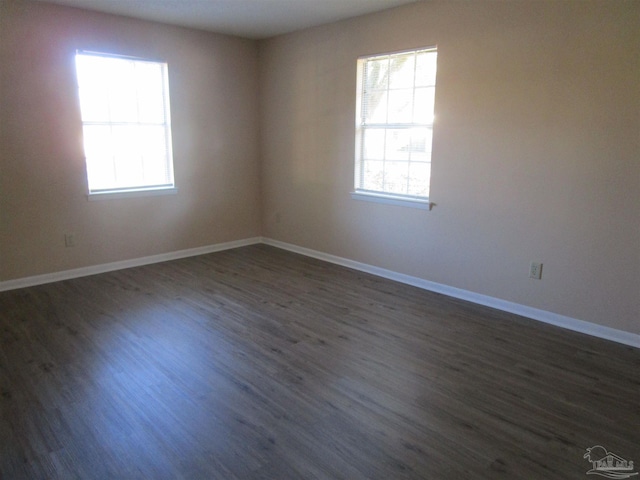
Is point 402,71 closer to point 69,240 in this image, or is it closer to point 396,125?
point 396,125

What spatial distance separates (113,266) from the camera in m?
4.73

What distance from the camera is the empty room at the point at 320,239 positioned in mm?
2195

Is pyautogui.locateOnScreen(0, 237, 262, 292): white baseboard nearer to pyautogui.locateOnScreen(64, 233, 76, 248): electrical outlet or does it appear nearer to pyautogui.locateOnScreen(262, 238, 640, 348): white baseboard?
pyautogui.locateOnScreen(64, 233, 76, 248): electrical outlet

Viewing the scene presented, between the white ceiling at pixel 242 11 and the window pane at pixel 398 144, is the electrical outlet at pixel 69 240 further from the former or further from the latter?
the window pane at pixel 398 144

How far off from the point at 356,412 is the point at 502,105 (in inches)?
100

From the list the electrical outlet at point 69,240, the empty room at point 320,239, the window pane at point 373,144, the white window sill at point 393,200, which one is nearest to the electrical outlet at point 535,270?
the empty room at point 320,239

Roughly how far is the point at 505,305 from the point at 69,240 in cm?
403

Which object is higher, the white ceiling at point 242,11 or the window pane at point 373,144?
the white ceiling at point 242,11

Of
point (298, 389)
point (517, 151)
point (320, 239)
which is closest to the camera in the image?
point (298, 389)

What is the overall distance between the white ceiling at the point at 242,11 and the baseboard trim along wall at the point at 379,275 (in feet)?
7.94

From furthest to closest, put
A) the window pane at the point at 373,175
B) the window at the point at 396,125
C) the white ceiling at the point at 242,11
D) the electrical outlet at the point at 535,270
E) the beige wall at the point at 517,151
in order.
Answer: the window pane at the point at 373,175, the window at the point at 396,125, the white ceiling at the point at 242,11, the electrical outlet at the point at 535,270, the beige wall at the point at 517,151

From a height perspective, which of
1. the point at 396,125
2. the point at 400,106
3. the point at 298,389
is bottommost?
the point at 298,389

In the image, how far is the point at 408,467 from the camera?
6.40 ft

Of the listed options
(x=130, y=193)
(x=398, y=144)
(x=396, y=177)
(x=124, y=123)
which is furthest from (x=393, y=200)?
(x=124, y=123)
